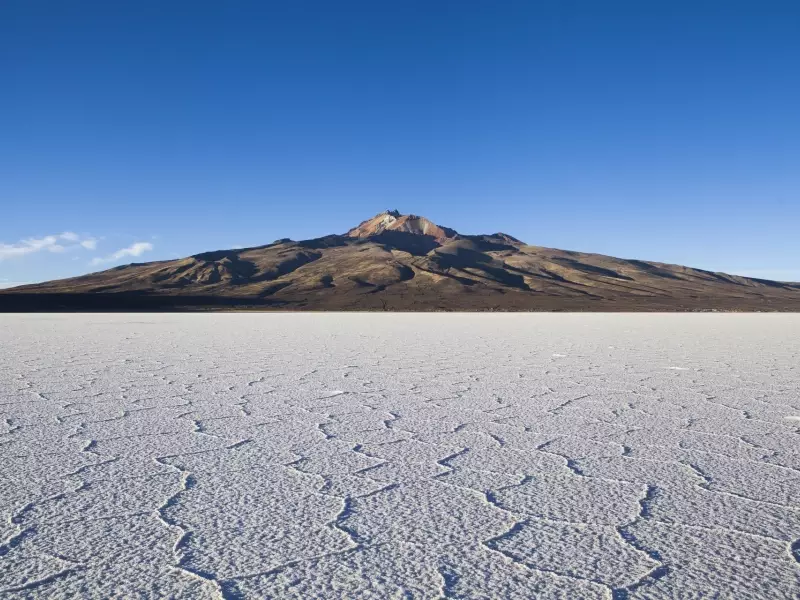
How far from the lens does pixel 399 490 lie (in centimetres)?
296

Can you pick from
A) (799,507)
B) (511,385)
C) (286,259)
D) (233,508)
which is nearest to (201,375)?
(511,385)

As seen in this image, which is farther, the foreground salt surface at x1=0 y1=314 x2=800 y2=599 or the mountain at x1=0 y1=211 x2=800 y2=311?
the mountain at x1=0 y1=211 x2=800 y2=311

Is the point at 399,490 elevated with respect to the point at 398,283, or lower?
lower

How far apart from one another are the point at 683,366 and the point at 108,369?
760 cm

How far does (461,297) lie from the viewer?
228ft

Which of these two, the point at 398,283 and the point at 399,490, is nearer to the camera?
the point at 399,490

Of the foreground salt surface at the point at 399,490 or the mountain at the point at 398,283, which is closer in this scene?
the foreground salt surface at the point at 399,490

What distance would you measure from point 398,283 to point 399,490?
280ft

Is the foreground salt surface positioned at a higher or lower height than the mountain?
lower

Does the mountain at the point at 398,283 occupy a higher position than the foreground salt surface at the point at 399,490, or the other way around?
the mountain at the point at 398,283

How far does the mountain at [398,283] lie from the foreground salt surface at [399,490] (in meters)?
49.4

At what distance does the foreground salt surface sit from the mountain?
49.4 meters

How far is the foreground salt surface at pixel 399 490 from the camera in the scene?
2.06 meters

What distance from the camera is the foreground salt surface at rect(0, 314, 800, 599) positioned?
206 centimetres
